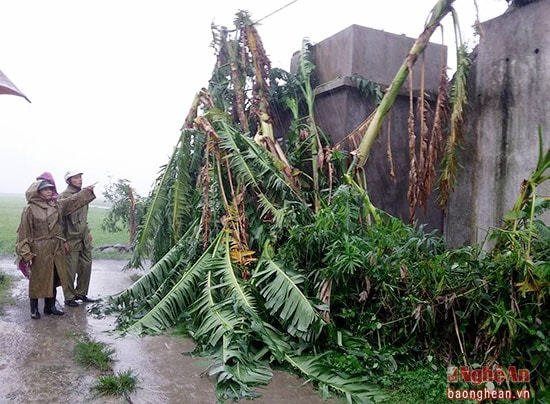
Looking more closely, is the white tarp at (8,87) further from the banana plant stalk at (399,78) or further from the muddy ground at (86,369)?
the banana plant stalk at (399,78)

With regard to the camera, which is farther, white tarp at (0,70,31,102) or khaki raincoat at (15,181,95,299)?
white tarp at (0,70,31,102)

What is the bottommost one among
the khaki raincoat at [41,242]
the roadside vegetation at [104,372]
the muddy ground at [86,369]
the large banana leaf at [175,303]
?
the muddy ground at [86,369]

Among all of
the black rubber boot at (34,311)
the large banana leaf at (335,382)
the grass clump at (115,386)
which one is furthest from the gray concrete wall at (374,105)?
the black rubber boot at (34,311)

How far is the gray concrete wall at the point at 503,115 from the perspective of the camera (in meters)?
4.95

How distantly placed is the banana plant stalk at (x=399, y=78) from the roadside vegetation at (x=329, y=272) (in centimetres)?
2

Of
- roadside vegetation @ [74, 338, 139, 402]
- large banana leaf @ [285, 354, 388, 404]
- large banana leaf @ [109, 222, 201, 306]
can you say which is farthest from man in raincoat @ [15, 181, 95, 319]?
large banana leaf @ [285, 354, 388, 404]

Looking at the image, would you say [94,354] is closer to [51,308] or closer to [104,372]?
[104,372]

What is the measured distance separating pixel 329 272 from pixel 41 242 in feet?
11.4

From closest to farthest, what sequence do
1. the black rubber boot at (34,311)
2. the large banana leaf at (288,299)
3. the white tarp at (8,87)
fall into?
the large banana leaf at (288,299) < the black rubber boot at (34,311) < the white tarp at (8,87)

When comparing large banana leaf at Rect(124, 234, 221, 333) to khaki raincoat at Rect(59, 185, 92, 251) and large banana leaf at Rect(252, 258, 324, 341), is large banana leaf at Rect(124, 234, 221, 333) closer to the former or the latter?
large banana leaf at Rect(252, 258, 324, 341)

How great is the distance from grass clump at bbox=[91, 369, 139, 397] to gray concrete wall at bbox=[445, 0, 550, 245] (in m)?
3.59

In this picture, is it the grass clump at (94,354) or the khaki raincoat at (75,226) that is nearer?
the grass clump at (94,354)

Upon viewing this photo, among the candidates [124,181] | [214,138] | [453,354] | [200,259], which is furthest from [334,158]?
[124,181]

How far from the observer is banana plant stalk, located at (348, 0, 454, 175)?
5652 millimetres
